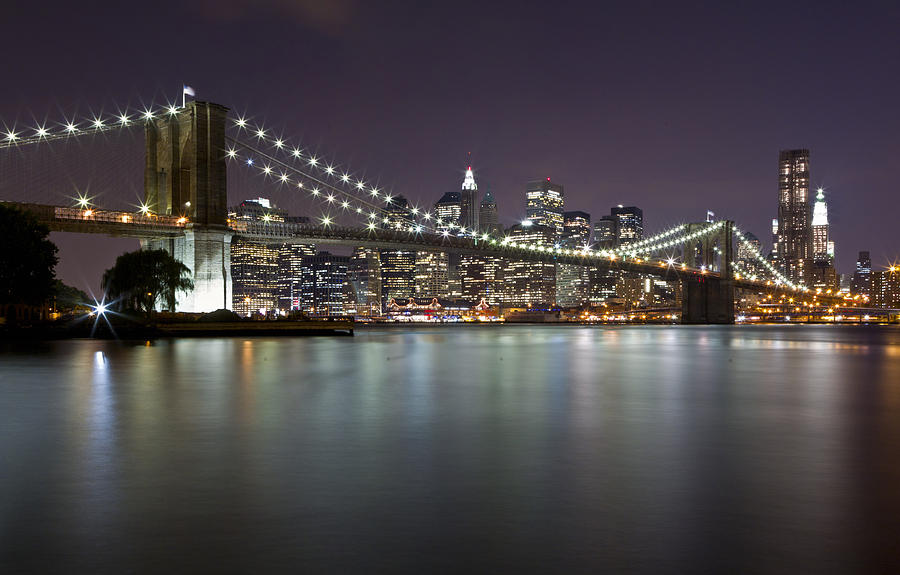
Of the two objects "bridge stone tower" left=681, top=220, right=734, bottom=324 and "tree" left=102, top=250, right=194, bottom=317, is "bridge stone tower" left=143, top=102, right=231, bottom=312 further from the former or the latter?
"bridge stone tower" left=681, top=220, right=734, bottom=324

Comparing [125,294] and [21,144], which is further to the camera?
[21,144]

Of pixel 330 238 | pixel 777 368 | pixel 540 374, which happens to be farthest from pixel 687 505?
pixel 330 238

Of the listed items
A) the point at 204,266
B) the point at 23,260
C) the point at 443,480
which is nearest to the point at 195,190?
the point at 204,266

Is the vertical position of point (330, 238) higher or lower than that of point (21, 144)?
lower

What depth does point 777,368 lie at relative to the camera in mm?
29281

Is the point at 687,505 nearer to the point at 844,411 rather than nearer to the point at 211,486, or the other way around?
the point at 211,486

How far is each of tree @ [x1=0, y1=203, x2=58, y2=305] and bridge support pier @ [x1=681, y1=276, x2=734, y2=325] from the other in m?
90.2

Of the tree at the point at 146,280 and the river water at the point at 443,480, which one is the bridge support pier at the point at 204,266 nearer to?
the tree at the point at 146,280

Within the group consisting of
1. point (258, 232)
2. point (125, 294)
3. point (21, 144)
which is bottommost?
point (125, 294)

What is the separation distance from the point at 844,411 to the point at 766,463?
7.31 metres

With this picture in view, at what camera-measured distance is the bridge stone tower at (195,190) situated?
2280 inches

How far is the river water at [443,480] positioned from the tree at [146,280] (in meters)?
35.3

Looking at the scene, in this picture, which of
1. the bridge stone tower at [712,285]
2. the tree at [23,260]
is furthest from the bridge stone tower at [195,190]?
the bridge stone tower at [712,285]

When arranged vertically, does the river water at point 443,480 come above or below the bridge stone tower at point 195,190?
below
